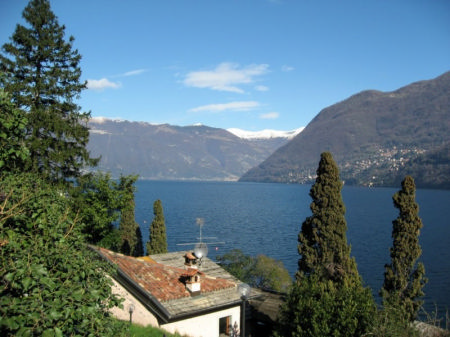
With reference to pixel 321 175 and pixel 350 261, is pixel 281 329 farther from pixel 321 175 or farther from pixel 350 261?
pixel 321 175

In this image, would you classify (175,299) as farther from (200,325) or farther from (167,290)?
(200,325)

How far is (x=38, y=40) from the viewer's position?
22281mm

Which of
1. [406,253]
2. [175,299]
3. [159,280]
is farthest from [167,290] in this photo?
[406,253]

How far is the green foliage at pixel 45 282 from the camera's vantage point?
4.17 meters

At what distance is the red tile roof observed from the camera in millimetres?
15336

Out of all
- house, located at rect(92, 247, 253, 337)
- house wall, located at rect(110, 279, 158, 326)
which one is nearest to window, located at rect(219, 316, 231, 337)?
house, located at rect(92, 247, 253, 337)

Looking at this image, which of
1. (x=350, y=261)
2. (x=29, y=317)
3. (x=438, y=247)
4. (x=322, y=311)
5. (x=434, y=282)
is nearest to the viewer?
(x=29, y=317)

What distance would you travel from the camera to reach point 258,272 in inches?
1534

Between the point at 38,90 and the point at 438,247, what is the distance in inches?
2757

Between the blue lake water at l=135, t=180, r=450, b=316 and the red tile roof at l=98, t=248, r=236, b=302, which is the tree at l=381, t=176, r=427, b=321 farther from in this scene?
the blue lake water at l=135, t=180, r=450, b=316

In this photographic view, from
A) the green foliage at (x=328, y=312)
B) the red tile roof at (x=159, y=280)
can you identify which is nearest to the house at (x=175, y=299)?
the red tile roof at (x=159, y=280)

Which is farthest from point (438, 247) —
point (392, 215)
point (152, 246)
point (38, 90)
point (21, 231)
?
point (21, 231)

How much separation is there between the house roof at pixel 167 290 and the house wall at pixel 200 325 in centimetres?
36

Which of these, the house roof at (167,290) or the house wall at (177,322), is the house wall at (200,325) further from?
the house roof at (167,290)
